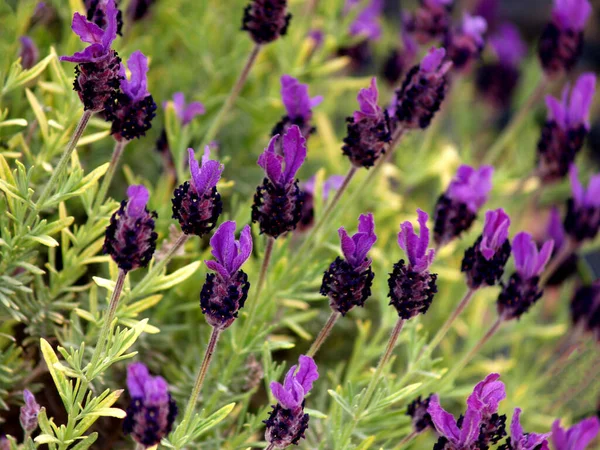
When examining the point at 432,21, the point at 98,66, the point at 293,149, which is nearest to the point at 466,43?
the point at 432,21

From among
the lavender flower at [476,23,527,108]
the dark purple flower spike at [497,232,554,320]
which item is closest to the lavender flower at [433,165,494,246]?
the dark purple flower spike at [497,232,554,320]

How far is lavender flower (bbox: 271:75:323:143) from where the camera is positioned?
0.79 metres

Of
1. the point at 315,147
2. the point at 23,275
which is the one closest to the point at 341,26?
the point at 315,147

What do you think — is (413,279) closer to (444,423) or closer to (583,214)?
(444,423)

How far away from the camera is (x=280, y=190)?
66 centimetres

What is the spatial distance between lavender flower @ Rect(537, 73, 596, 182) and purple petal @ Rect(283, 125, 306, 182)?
48 cm

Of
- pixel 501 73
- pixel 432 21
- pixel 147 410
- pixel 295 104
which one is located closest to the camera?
pixel 147 410

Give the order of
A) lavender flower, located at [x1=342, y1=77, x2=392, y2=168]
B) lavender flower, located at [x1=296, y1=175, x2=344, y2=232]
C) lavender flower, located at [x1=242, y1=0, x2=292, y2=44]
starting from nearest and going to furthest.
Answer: lavender flower, located at [x1=342, y1=77, x2=392, y2=168] → lavender flower, located at [x1=242, y1=0, x2=292, y2=44] → lavender flower, located at [x1=296, y1=175, x2=344, y2=232]

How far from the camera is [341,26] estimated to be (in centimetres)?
120

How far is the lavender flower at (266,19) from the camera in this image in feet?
2.78

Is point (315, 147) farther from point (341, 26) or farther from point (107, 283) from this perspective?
point (107, 283)

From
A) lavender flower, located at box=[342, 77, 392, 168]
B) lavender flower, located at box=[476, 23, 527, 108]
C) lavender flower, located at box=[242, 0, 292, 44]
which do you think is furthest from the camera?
lavender flower, located at box=[476, 23, 527, 108]

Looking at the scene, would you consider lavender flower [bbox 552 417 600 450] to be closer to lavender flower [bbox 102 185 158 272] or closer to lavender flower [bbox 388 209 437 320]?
lavender flower [bbox 388 209 437 320]

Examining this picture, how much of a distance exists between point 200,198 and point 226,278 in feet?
0.24
